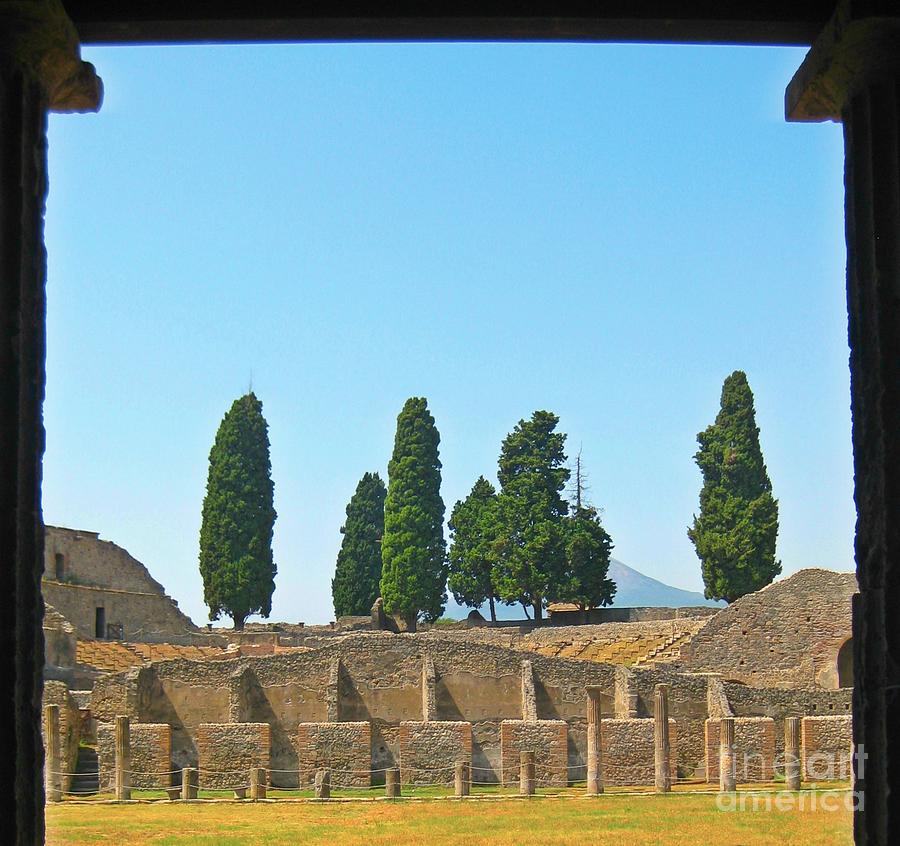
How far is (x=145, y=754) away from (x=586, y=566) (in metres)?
18.6

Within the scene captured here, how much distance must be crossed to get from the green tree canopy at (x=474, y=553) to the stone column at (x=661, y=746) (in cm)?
1812

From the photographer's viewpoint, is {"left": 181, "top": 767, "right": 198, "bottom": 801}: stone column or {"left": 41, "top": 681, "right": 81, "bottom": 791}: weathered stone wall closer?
{"left": 181, "top": 767, "right": 198, "bottom": 801}: stone column

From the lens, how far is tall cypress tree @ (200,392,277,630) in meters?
40.6

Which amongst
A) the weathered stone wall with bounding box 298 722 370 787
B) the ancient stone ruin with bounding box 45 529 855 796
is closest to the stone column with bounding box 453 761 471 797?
Answer: the ancient stone ruin with bounding box 45 529 855 796

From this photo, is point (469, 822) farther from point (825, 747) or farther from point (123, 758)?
point (825, 747)

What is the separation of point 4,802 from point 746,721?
2068 centimetres

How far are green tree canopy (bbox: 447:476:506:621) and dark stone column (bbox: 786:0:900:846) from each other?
3622 cm

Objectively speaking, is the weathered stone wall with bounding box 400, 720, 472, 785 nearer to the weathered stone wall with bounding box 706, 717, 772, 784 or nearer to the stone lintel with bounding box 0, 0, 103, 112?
the weathered stone wall with bounding box 706, 717, 772, 784

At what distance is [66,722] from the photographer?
24.8 meters

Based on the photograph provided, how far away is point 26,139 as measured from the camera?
494cm

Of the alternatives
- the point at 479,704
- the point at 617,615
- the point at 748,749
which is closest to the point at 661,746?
the point at 748,749

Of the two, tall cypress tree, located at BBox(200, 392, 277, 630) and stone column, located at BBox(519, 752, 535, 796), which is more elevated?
tall cypress tree, located at BBox(200, 392, 277, 630)

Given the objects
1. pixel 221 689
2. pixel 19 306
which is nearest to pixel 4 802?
pixel 19 306

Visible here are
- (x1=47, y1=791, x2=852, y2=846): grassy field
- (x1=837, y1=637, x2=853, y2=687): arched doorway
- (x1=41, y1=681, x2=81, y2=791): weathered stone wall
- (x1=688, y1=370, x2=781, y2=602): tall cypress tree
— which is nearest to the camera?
(x1=47, y1=791, x2=852, y2=846): grassy field
